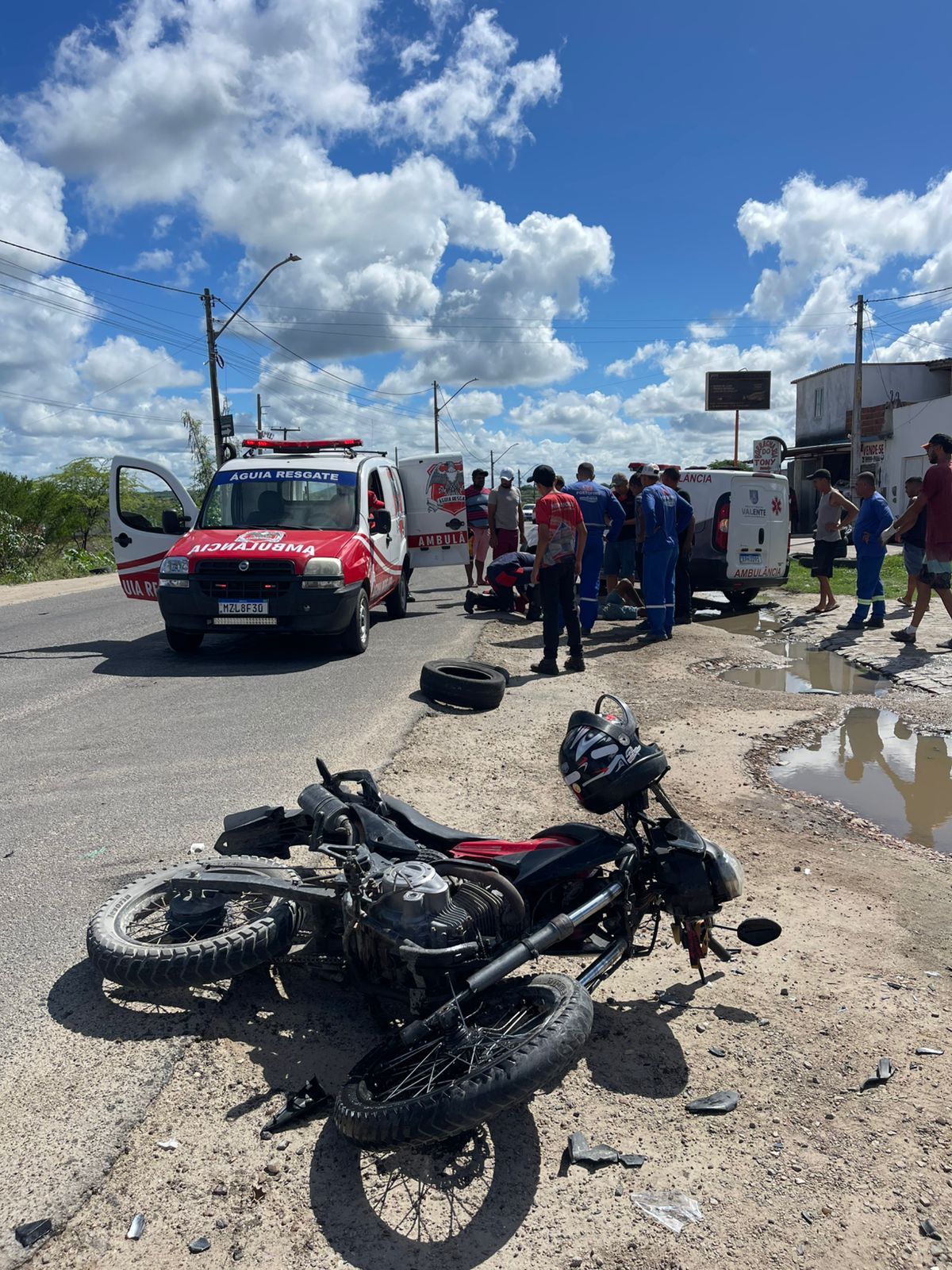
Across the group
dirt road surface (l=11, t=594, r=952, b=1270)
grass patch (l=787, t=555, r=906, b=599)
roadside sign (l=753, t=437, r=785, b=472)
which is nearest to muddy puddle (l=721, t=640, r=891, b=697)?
dirt road surface (l=11, t=594, r=952, b=1270)

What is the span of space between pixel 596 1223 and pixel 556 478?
307 inches

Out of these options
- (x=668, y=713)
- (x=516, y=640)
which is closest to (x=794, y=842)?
(x=668, y=713)

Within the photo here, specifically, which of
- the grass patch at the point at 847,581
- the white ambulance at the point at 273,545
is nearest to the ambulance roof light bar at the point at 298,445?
the white ambulance at the point at 273,545

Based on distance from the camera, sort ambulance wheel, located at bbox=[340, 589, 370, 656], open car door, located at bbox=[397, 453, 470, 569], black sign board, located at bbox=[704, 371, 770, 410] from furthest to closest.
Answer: black sign board, located at bbox=[704, 371, 770, 410]
open car door, located at bbox=[397, 453, 470, 569]
ambulance wheel, located at bbox=[340, 589, 370, 656]

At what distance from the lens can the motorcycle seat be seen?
10.6 ft

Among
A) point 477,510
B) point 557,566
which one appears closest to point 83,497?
point 477,510

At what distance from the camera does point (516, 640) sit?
10.8m

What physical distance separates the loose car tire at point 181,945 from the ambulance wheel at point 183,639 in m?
6.48

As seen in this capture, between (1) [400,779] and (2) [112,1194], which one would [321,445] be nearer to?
(1) [400,779]

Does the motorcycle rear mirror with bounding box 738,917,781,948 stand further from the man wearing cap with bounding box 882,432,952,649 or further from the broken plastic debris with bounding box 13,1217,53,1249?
the man wearing cap with bounding box 882,432,952,649

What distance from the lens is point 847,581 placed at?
55.0ft

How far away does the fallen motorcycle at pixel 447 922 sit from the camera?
7.68 feet

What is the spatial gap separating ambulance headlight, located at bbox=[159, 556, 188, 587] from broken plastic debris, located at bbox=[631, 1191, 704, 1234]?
774 centimetres

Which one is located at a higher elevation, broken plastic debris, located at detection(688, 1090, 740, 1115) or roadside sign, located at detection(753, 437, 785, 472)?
roadside sign, located at detection(753, 437, 785, 472)
